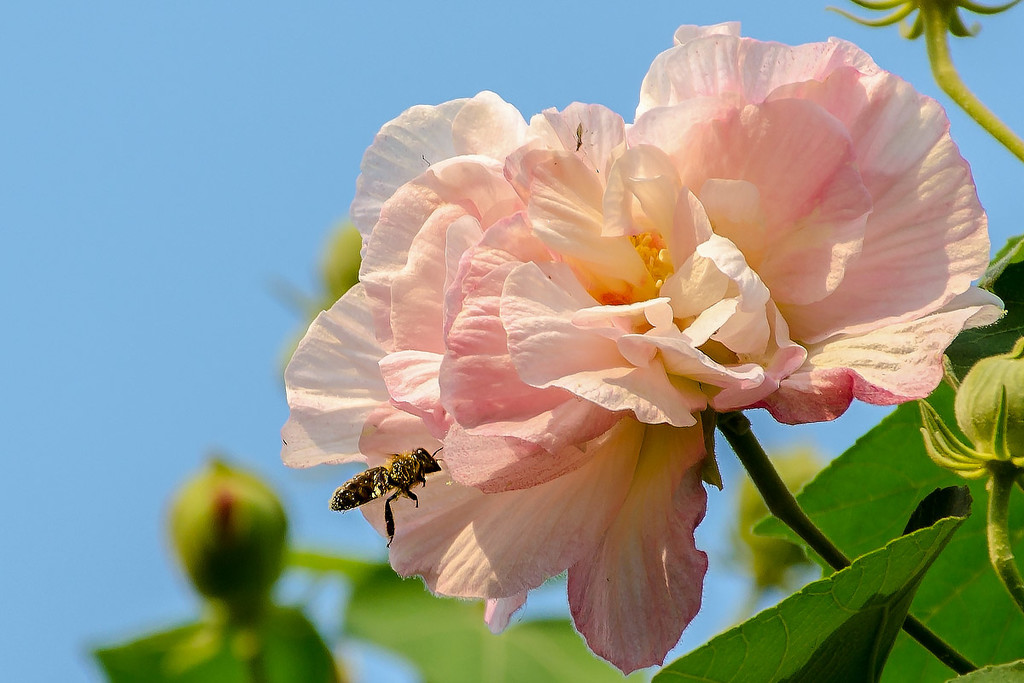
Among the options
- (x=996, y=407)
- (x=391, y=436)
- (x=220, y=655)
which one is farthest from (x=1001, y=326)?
(x=220, y=655)

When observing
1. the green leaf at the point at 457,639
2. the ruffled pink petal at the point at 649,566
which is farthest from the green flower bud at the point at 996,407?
the green leaf at the point at 457,639

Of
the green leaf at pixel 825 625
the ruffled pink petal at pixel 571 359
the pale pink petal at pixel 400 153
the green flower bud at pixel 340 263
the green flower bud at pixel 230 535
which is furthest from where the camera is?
the green flower bud at pixel 340 263

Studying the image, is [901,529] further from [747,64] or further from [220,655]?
[220,655]

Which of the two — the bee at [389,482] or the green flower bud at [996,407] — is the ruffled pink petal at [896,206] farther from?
the bee at [389,482]

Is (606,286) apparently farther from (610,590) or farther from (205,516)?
(205,516)

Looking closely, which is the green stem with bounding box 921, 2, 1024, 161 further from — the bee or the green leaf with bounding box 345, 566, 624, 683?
the green leaf with bounding box 345, 566, 624, 683
